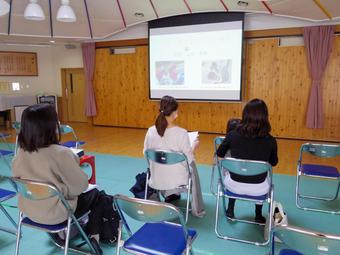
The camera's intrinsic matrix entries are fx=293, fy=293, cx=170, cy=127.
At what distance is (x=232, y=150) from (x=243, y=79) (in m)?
4.27

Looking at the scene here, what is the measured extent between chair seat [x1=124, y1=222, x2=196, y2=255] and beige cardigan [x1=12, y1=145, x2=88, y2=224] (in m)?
0.54

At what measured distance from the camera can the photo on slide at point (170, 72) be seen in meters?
6.84

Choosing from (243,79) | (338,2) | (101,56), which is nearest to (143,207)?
(338,2)

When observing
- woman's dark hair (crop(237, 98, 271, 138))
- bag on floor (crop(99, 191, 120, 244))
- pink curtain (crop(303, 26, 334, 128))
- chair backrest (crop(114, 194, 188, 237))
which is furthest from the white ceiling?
chair backrest (crop(114, 194, 188, 237))

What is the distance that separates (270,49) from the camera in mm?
6199

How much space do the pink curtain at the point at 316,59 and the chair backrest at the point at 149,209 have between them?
524 centimetres

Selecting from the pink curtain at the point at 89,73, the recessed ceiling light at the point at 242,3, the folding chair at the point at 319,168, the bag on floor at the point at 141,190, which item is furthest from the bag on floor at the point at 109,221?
the pink curtain at the point at 89,73

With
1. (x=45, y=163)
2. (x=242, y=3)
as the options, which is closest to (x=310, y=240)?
(x=45, y=163)

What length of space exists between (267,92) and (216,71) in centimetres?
120

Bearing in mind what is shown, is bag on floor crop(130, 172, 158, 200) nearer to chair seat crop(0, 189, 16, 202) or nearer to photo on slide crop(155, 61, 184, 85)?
chair seat crop(0, 189, 16, 202)

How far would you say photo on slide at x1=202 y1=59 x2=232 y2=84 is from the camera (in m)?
6.35

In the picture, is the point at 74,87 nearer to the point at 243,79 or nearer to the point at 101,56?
the point at 101,56

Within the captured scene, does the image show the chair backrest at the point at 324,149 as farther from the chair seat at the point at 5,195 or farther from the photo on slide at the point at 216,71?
the photo on slide at the point at 216,71

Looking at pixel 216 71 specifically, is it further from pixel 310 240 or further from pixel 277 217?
pixel 310 240
